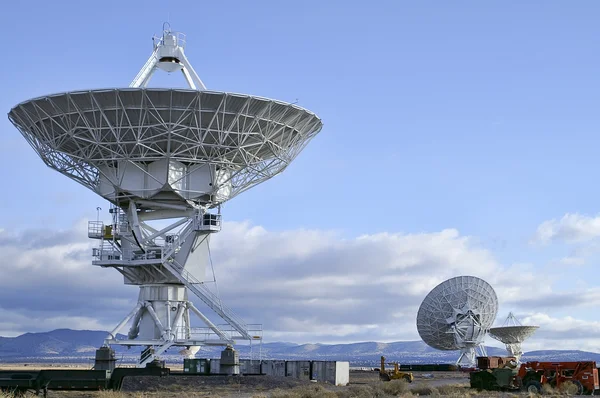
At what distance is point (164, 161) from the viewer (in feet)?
153

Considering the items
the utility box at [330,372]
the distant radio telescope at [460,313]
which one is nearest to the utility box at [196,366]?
the utility box at [330,372]

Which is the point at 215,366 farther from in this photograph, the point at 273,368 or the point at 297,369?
the point at 297,369

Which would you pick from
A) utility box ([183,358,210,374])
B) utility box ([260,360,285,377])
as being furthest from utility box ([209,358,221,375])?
utility box ([260,360,285,377])

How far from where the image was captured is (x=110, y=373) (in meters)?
37.8

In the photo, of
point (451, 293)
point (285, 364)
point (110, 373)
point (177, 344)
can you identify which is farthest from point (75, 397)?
point (451, 293)

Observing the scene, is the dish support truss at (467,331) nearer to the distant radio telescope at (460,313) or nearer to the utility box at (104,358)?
the distant radio telescope at (460,313)

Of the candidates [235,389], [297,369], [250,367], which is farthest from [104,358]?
[235,389]

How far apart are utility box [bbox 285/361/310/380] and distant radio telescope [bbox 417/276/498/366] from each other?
81.4 ft

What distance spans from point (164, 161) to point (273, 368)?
14.1 meters

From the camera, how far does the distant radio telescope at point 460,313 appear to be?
7144 cm

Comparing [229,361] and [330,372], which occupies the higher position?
Answer: [229,361]

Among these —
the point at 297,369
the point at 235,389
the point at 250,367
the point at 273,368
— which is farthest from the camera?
the point at 250,367

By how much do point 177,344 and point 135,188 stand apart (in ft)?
30.3

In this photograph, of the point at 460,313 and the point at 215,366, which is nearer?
the point at 215,366
